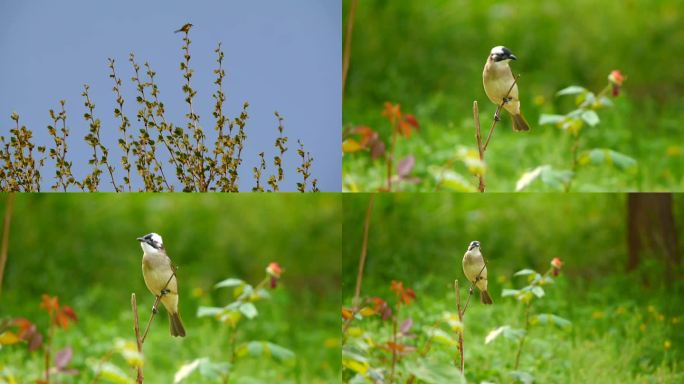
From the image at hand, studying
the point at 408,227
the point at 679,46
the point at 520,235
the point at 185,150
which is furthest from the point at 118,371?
the point at 679,46

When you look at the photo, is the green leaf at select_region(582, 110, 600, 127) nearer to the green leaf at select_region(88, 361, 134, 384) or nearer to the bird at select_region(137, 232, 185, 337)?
the bird at select_region(137, 232, 185, 337)

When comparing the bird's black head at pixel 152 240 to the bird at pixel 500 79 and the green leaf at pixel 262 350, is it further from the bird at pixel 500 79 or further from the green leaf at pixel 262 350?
the bird at pixel 500 79

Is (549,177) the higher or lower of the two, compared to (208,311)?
higher

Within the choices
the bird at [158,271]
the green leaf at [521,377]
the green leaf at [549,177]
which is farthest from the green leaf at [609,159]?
the bird at [158,271]

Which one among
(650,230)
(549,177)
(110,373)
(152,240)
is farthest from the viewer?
(549,177)

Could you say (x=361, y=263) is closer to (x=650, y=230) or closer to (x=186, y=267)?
(x=186, y=267)

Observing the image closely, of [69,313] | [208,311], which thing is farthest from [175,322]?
[69,313]
